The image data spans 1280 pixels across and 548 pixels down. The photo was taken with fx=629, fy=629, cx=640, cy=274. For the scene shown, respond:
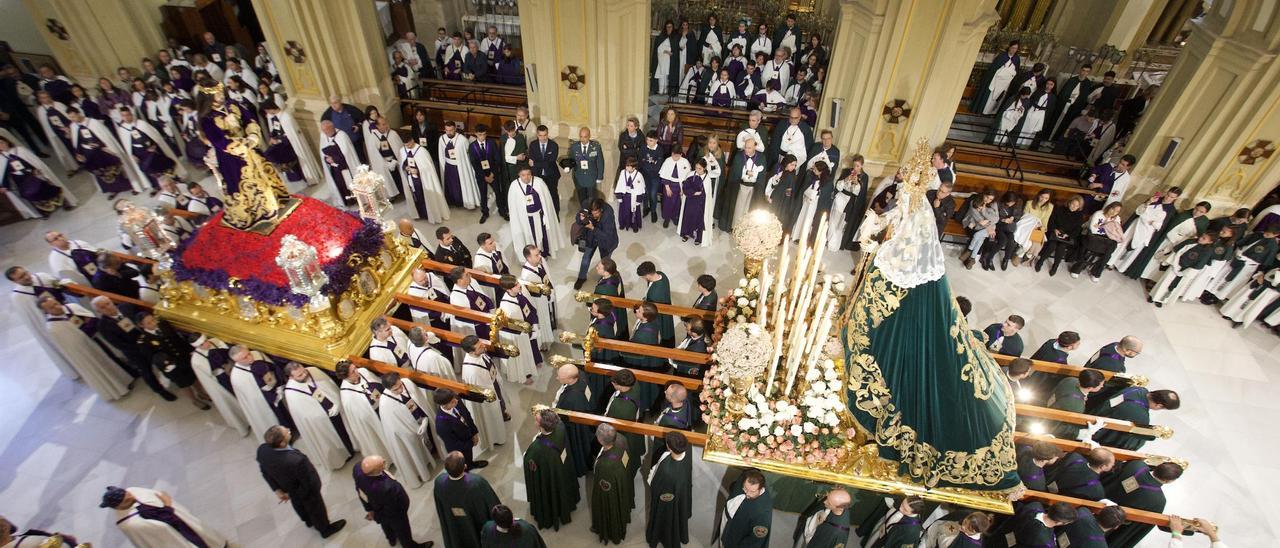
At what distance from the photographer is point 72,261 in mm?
7609

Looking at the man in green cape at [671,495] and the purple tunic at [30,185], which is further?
the purple tunic at [30,185]

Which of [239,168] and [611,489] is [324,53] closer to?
[239,168]

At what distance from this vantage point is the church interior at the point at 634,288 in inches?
210

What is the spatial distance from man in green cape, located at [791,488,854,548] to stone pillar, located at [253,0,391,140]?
9600mm

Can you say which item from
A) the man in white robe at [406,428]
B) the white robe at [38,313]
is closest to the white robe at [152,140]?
the white robe at [38,313]

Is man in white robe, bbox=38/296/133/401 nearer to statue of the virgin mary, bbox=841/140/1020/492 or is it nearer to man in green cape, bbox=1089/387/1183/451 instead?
statue of the virgin mary, bbox=841/140/1020/492

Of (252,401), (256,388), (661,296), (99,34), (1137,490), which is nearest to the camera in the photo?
(1137,490)

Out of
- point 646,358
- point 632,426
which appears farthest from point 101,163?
point 632,426

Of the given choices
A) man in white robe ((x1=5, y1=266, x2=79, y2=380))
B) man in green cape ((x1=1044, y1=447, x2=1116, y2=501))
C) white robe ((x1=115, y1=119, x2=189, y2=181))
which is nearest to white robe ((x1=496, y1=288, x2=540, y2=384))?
man in white robe ((x1=5, y1=266, x2=79, y2=380))

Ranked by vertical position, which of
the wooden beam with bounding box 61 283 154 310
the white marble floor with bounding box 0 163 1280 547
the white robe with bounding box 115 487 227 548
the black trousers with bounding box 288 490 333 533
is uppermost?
the wooden beam with bounding box 61 283 154 310

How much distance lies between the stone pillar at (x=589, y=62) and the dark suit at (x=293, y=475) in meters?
6.56

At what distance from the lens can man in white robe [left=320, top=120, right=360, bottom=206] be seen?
990 centimetres

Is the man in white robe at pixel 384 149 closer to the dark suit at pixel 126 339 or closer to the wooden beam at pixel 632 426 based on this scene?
the dark suit at pixel 126 339

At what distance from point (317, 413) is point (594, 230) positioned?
157 inches
